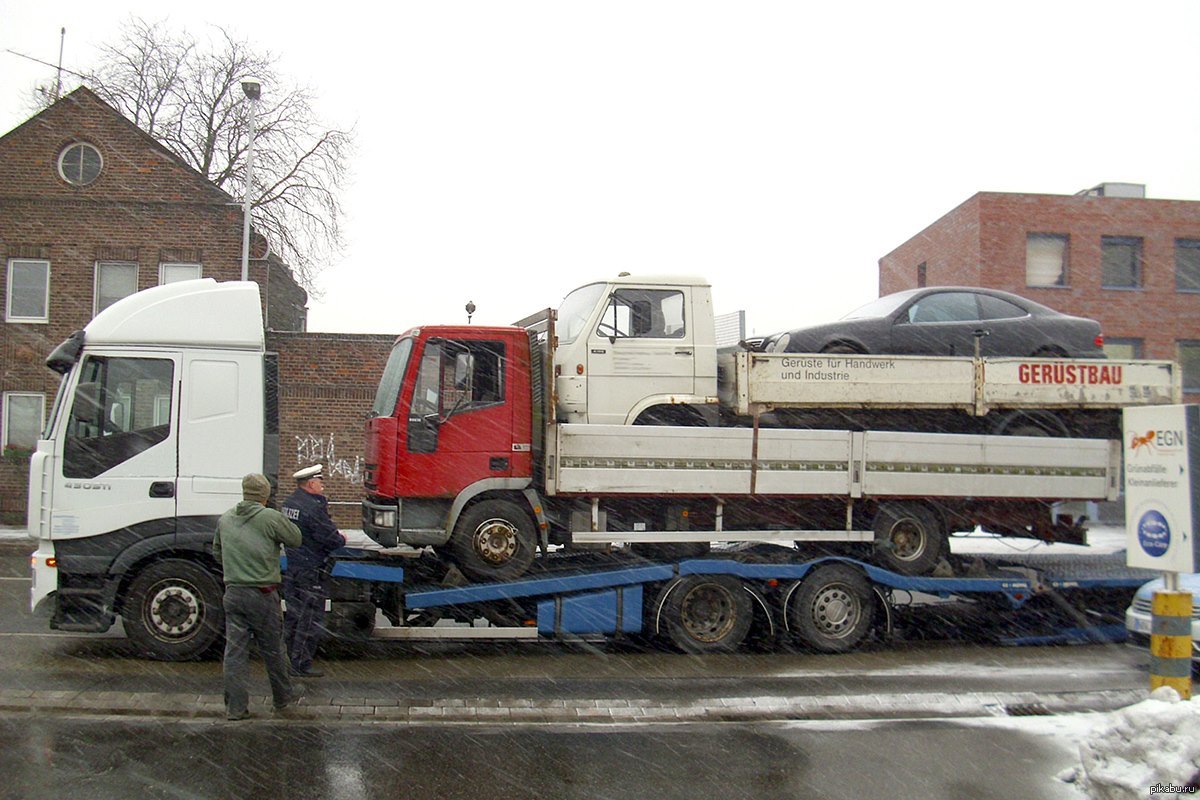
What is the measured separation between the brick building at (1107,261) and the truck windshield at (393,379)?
76.3 feet

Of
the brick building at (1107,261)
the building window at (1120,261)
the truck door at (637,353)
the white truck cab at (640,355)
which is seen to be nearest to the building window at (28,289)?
the white truck cab at (640,355)

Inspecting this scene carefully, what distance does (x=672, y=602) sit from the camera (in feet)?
30.2

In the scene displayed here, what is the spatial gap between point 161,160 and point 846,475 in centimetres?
1904

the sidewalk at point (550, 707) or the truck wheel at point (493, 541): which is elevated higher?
the truck wheel at point (493, 541)

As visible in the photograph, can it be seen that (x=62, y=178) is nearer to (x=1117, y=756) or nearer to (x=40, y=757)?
(x=40, y=757)

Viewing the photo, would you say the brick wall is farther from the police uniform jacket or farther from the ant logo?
the ant logo

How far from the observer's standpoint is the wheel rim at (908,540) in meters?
9.87

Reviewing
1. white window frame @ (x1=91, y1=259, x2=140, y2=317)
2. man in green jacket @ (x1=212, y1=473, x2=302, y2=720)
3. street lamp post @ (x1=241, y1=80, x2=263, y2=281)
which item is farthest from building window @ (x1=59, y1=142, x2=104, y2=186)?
man in green jacket @ (x1=212, y1=473, x2=302, y2=720)

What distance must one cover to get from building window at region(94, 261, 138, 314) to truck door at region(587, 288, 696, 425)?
17.0 meters

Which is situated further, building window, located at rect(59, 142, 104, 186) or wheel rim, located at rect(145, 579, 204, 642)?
building window, located at rect(59, 142, 104, 186)

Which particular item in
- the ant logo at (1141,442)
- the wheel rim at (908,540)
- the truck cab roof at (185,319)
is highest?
the truck cab roof at (185,319)

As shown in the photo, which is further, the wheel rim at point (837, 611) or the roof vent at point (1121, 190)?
the roof vent at point (1121, 190)

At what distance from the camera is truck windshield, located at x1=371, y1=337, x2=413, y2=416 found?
29.3ft

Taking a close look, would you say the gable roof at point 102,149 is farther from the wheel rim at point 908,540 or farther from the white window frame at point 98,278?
the wheel rim at point 908,540
